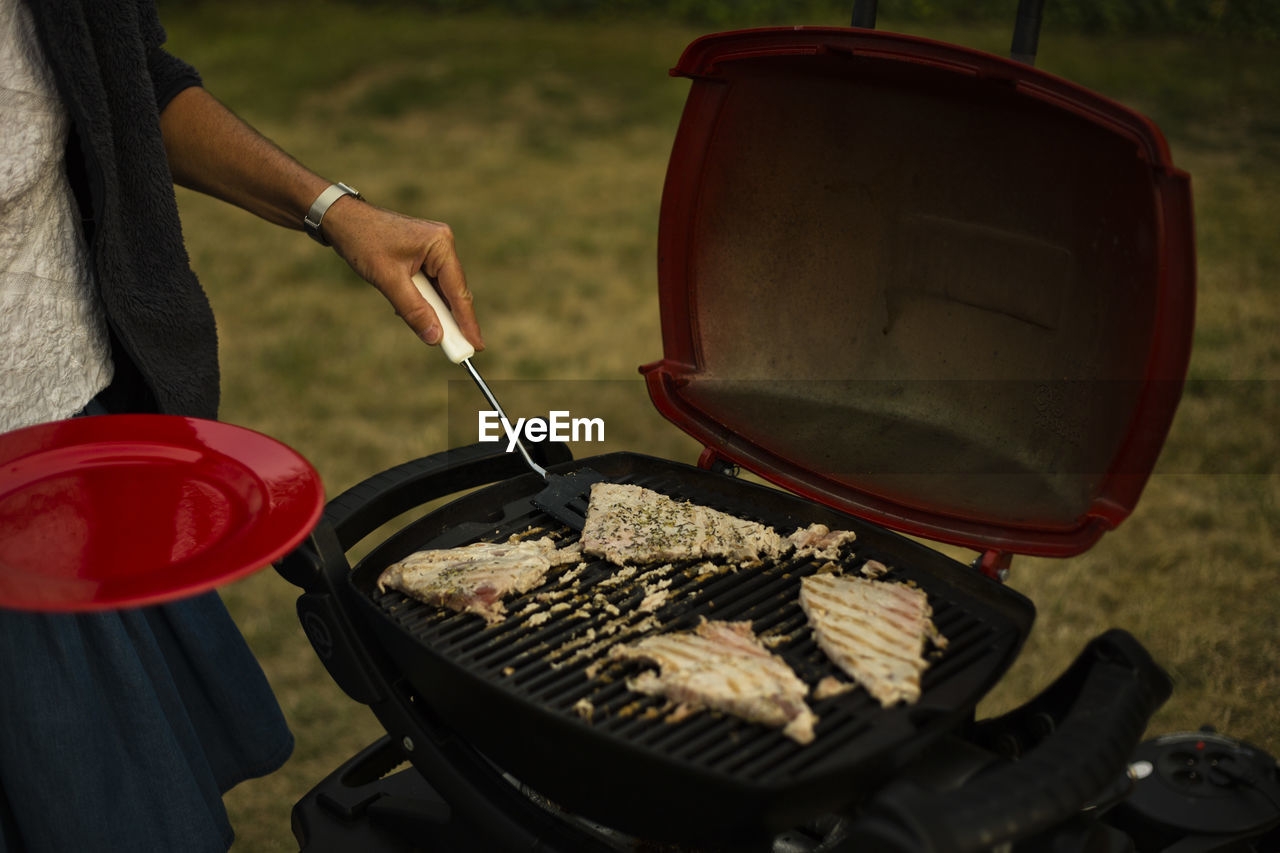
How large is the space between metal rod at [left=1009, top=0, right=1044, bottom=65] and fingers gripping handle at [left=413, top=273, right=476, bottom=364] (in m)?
0.85

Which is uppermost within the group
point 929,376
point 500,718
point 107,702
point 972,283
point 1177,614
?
point 972,283

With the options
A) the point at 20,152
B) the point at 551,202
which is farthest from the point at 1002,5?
the point at 20,152

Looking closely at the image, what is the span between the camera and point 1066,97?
1339mm

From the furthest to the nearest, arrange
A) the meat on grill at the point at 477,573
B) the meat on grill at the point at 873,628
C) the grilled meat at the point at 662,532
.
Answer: the grilled meat at the point at 662,532
the meat on grill at the point at 477,573
the meat on grill at the point at 873,628

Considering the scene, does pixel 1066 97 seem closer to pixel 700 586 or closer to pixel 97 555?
pixel 700 586

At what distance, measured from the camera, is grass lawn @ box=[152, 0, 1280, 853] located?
10.5ft

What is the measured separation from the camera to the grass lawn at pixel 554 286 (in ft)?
10.5

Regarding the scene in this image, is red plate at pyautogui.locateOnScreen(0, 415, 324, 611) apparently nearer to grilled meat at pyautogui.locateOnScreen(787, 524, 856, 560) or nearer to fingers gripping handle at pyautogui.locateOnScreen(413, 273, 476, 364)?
fingers gripping handle at pyautogui.locateOnScreen(413, 273, 476, 364)

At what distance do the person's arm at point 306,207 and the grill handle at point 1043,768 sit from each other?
0.89 metres

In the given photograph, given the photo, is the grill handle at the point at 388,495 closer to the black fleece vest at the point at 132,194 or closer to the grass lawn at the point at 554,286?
the black fleece vest at the point at 132,194

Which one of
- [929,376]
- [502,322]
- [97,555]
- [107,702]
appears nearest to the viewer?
[97,555]

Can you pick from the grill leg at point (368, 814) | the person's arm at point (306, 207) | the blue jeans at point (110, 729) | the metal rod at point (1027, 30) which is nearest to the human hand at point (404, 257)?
the person's arm at point (306, 207)

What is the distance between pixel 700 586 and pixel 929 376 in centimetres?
50

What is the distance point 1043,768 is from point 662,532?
2.02 ft
